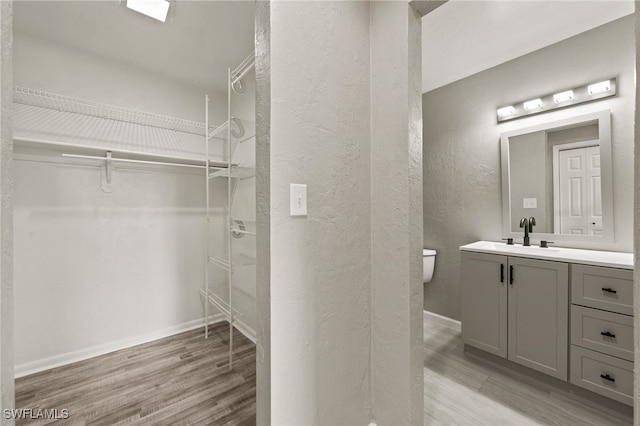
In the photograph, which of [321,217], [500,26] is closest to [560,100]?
[500,26]

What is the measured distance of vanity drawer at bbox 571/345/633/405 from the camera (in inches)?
59.8

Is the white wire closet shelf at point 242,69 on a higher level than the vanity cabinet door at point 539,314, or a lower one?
higher

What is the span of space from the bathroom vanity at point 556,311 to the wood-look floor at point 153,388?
6.00 feet

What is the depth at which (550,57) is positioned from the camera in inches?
86.4

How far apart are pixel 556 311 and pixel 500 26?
2033mm

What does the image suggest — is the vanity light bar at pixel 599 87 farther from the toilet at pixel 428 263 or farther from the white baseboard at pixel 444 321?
the white baseboard at pixel 444 321

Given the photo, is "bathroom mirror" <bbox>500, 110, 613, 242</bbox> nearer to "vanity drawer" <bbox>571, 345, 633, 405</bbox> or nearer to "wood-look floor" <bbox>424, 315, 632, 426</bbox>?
"vanity drawer" <bbox>571, 345, 633, 405</bbox>

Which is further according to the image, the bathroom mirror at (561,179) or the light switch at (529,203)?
the light switch at (529,203)

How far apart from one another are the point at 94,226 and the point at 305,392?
2268mm

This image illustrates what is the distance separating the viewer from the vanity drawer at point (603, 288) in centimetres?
154

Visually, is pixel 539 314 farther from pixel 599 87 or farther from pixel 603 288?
pixel 599 87

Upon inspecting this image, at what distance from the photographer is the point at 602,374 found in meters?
1.60

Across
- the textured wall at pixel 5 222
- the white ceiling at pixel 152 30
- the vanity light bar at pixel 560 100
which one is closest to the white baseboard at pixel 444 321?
the vanity light bar at pixel 560 100

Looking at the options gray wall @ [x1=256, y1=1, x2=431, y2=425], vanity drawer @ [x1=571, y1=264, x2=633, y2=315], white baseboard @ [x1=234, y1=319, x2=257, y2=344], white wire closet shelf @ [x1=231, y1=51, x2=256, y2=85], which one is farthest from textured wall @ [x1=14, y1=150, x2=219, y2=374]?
vanity drawer @ [x1=571, y1=264, x2=633, y2=315]
